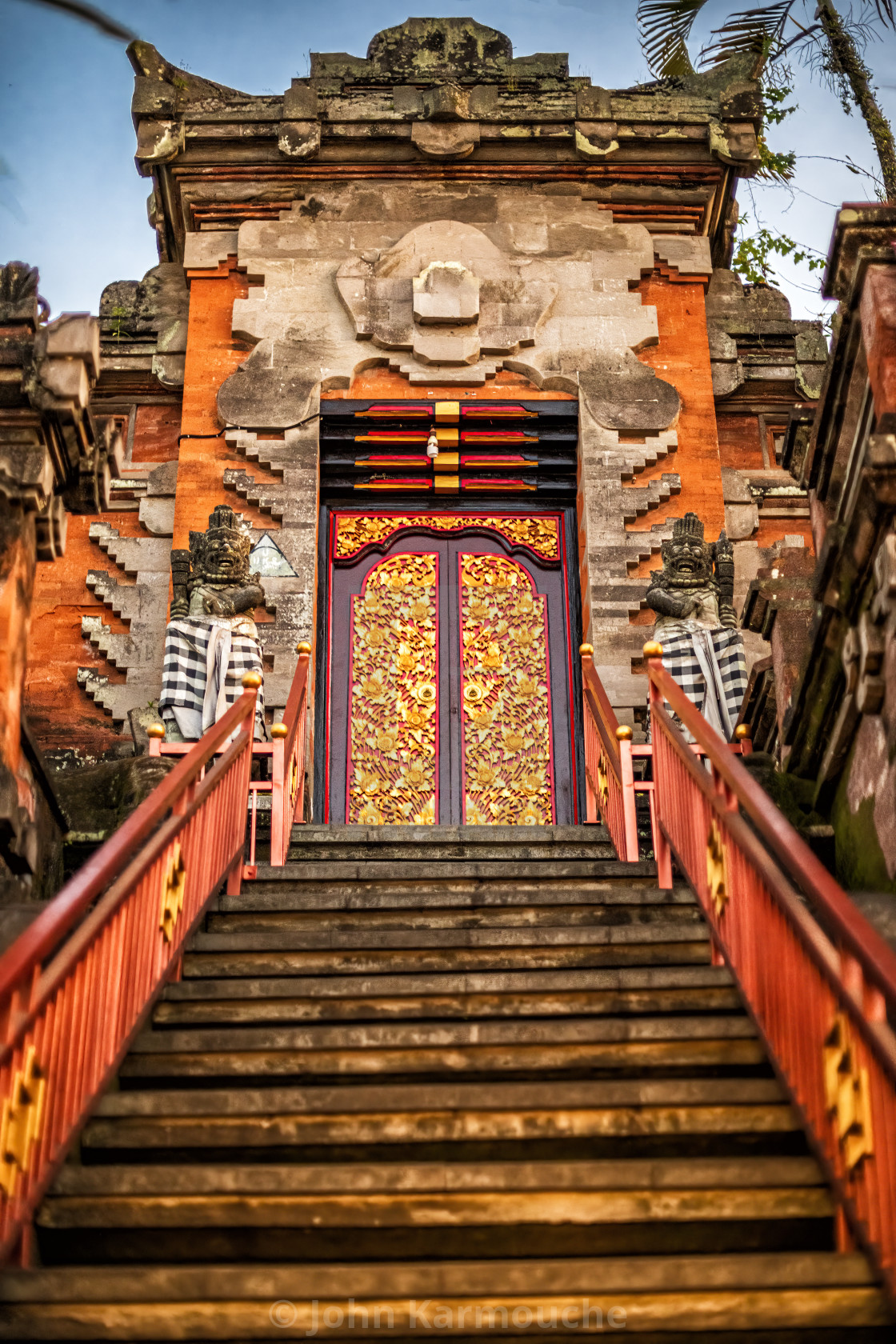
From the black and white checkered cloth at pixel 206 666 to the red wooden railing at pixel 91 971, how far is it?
3.28 meters

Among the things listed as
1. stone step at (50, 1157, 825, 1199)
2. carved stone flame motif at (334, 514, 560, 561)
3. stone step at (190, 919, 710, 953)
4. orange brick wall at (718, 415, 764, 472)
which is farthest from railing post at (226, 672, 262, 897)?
orange brick wall at (718, 415, 764, 472)

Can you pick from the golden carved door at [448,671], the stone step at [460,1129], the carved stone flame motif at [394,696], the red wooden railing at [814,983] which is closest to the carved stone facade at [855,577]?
the red wooden railing at [814,983]

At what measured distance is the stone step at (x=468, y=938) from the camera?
5.69 m

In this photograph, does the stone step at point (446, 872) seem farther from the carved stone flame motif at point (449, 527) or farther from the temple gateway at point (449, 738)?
the carved stone flame motif at point (449, 527)

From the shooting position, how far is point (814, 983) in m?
4.33

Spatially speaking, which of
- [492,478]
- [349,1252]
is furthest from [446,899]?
[492,478]

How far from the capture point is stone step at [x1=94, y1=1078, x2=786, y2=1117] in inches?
179

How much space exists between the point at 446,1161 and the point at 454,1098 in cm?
19

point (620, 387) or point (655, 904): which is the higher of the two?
point (620, 387)

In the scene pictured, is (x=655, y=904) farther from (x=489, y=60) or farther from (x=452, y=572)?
(x=489, y=60)

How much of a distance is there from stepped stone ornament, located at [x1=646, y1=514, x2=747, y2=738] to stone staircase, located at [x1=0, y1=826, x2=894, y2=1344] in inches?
152

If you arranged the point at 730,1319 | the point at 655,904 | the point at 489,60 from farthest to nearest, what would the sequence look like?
the point at 489,60 → the point at 655,904 → the point at 730,1319

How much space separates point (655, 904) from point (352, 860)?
83.8 inches

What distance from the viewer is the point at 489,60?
13.7m
